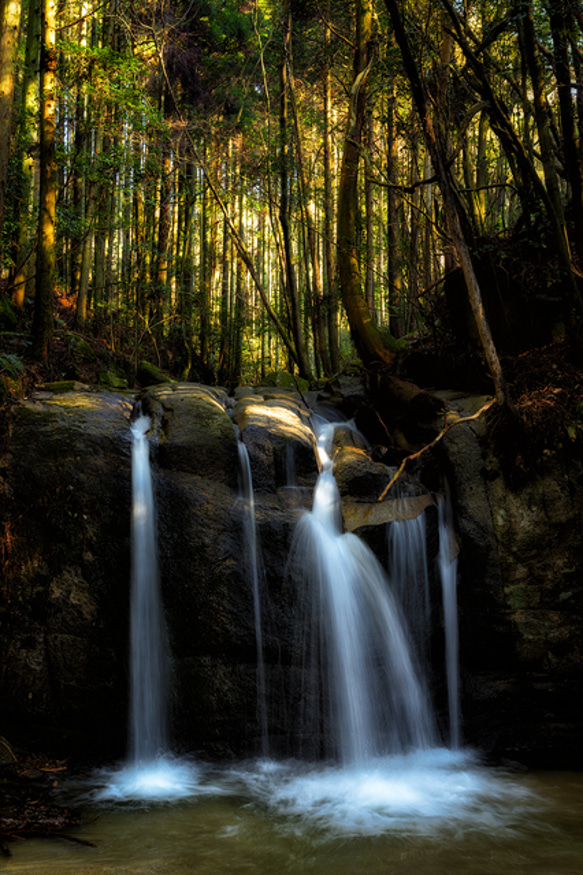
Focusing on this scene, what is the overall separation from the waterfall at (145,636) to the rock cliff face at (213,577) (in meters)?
0.08

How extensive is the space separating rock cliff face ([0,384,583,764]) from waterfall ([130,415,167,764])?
8 cm

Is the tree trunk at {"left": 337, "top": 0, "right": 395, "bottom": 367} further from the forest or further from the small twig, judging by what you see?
the small twig

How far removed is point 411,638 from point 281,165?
383 inches

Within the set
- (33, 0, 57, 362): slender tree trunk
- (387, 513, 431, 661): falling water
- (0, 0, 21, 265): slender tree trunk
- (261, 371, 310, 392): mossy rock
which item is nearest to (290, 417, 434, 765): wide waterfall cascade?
(387, 513, 431, 661): falling water

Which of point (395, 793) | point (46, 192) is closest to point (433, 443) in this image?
point (395, 793)

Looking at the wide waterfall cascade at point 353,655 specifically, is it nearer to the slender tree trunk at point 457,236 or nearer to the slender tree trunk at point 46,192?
the slender tree trunk at point 457,236

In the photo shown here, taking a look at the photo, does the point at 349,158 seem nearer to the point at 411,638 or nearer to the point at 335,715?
the point at 411,638

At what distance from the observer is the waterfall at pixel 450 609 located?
16.9 ft

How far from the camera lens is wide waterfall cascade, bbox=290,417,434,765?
4.91m

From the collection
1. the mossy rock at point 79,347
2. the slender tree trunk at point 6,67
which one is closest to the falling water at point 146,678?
the slender tree trunk at point 6,67

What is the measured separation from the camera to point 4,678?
15.0ft

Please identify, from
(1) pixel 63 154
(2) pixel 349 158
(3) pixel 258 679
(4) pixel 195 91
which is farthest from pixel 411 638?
(4) pixel 195 91

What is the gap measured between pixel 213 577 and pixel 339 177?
22.8 feet

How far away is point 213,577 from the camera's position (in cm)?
503
